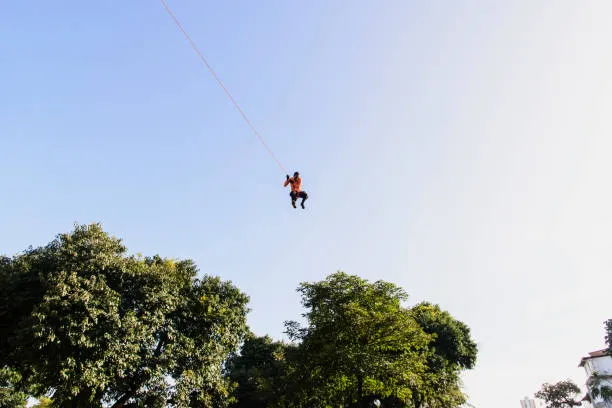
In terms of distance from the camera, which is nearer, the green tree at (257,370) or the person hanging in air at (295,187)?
the person hanging in air at (295,187)

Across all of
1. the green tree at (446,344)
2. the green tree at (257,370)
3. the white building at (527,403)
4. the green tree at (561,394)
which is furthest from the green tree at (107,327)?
the white building at (527,403)

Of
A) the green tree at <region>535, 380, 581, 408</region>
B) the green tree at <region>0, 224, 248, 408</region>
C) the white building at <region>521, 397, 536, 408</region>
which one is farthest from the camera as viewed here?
the white building at <region>521, 397, 536, 408</region>

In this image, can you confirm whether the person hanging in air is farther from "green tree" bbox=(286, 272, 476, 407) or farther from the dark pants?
"green tree" bbox=(286, 272, 476, 407)

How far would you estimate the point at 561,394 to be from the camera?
5638 cm

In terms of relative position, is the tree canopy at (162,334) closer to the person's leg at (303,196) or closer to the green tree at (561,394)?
the person's leg at (303,196)

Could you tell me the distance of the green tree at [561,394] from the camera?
5566cm

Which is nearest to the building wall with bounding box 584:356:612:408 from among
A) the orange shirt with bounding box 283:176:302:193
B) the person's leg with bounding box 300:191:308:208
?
the person's leg with bounding box 300:191:308:208

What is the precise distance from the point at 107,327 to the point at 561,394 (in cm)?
6518

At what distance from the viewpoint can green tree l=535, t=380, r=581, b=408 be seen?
55656 millimetres

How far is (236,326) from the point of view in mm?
28297

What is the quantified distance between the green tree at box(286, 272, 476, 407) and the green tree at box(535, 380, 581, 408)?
37.9 metres

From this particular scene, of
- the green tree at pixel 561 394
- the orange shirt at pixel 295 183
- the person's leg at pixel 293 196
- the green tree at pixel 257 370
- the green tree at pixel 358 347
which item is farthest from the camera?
the green tree at pixel 561 394

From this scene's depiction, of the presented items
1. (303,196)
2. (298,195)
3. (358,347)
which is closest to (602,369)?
(358,347)

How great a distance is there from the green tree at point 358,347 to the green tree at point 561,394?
1491 inches
